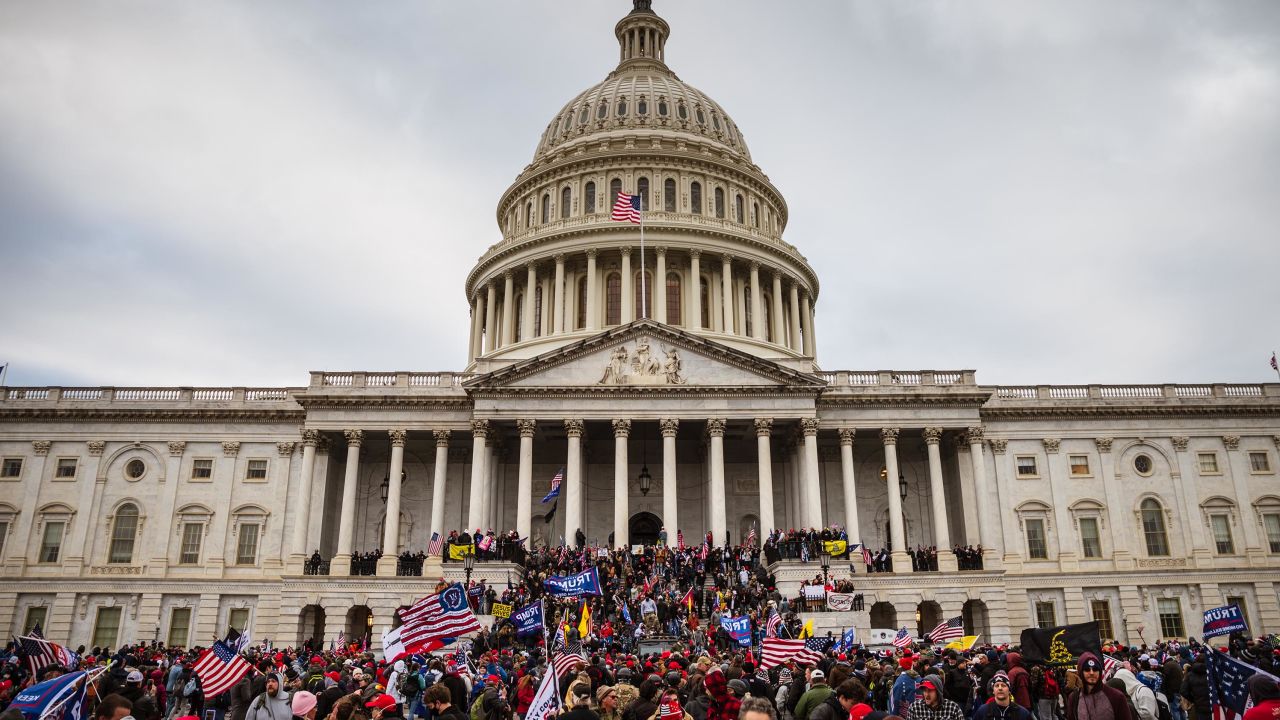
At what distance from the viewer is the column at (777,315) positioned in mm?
62406

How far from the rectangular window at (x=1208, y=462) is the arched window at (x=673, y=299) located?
98.6 ft

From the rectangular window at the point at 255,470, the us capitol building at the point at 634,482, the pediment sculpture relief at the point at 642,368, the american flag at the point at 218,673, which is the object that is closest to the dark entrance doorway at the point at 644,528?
the us capitol building at the point at 634,482

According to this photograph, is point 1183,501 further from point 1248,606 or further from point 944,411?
point 944,411

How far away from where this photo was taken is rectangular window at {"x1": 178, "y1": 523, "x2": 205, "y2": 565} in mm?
47188

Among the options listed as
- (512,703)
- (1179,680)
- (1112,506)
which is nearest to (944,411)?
(1112,506)

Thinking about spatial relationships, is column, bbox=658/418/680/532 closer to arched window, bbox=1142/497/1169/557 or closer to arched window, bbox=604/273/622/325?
arched window, bbox=604/273/622/325

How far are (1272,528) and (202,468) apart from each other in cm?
5581

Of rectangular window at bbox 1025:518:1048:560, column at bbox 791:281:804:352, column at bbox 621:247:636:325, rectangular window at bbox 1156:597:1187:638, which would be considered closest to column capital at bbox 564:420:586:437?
column at bbox 621:247:636:325

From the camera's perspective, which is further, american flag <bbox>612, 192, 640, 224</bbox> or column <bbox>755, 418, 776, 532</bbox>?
american flag <bbox>612, 192, 640, 224</bbox>

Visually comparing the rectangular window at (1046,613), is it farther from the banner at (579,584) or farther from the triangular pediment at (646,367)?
the banner at (579,584)

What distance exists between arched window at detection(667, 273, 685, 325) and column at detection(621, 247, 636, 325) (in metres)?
2.45

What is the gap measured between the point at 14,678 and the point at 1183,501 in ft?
165

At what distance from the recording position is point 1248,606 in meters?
46.5

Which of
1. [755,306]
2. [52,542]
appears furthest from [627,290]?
[52,542]
